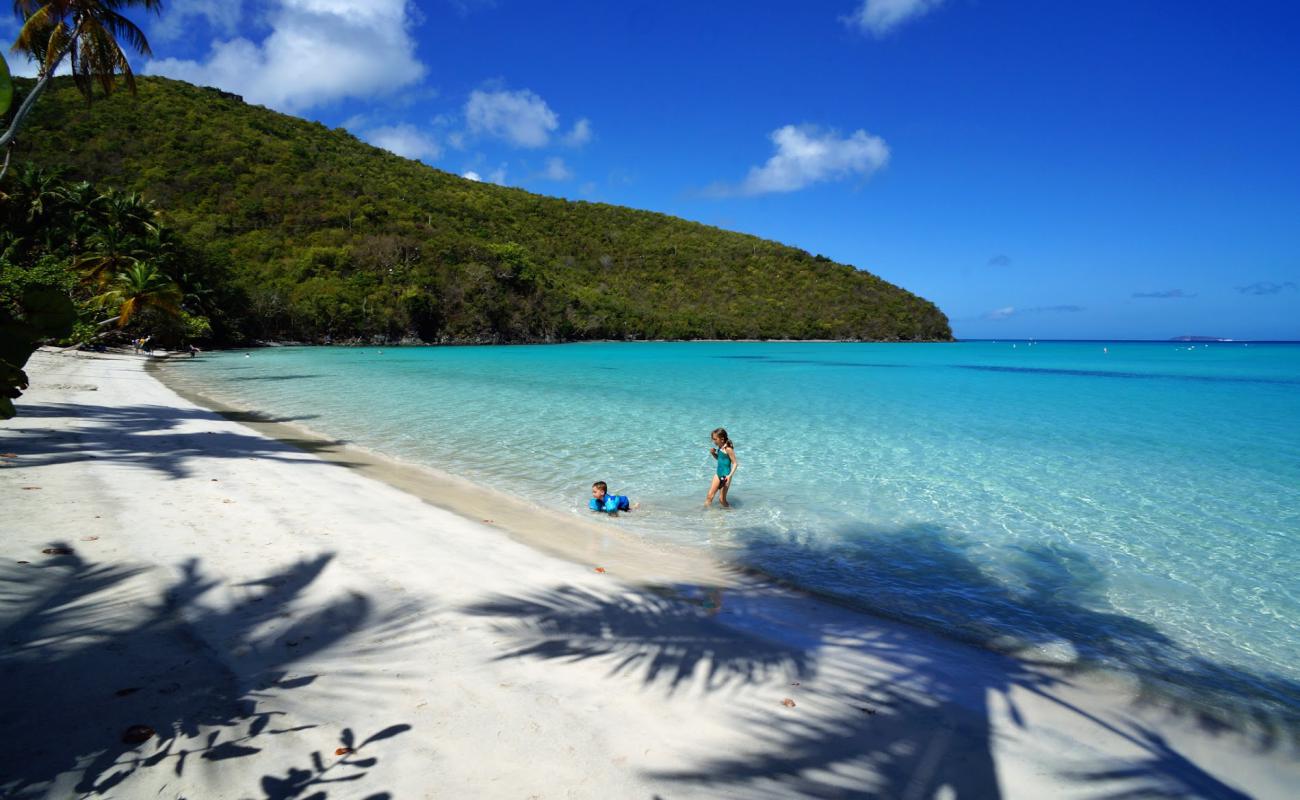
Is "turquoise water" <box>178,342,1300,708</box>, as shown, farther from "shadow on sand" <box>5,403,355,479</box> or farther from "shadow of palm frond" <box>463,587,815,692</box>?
"shadow on sand" <box>5,403,355,479</box>

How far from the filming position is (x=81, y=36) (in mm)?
13891

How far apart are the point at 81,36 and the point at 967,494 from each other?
20.2 metres

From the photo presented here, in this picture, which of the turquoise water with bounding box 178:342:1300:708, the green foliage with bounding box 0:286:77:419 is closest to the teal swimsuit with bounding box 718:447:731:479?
the turquoise water with bounding box 178:342:1300:708

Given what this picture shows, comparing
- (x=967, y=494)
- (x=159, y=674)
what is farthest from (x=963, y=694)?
(x=967, y=494)

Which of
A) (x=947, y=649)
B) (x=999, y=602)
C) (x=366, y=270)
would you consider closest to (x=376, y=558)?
(x=947, y=649)

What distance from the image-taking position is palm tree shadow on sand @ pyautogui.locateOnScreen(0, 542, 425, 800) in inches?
112

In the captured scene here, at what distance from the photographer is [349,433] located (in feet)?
47.8

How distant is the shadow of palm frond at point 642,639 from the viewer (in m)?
4.15

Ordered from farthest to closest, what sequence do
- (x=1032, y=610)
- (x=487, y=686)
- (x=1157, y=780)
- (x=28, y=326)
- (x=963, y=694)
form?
(x=1032, y=610) < (x=963, y=694) < (x=487, y=686) < (x=1157, y=780) < (x=28, y=326)

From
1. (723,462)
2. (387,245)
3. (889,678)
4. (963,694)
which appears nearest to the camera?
(963,694)

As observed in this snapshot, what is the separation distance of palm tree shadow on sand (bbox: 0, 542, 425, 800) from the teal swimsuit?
5027mm

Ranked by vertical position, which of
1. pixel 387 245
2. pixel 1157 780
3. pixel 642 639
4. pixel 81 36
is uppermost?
pixel 387 245

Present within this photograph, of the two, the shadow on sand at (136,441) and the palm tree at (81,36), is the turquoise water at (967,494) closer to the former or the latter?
the shadow on sand at (136,441)

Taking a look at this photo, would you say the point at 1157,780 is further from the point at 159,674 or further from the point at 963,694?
the point at 159,674
